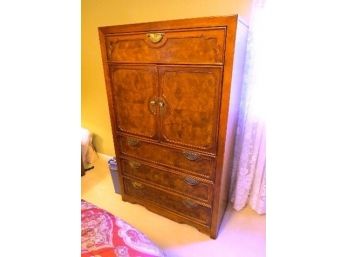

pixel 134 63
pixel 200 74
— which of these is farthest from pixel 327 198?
pixel 134 63

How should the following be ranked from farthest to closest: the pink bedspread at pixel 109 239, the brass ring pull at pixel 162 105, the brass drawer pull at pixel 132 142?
the brass drawer pull at pixel 132 142 → the brass ring pull at pixel 162 105 → the pink bedspread at pixel 109 239

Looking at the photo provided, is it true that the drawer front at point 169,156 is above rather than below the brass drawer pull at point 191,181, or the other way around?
above

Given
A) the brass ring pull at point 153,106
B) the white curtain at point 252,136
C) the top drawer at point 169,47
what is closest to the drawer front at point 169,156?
the brass ring pull at point 153,106

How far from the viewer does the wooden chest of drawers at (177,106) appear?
1251 mm

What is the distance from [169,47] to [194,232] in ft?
4.66

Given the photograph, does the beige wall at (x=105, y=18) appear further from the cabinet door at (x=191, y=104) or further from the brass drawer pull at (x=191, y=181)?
the brass drawer pull at (x=191, y=181)

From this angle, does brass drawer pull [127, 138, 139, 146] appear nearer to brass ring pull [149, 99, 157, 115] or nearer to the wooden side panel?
brass ring pull [149, 99, 157, 115]

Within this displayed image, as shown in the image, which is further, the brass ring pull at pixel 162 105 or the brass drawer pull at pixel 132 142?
the brass drawer pull at pixel 132 142

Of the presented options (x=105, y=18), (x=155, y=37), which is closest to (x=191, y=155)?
(x=155, y=37)

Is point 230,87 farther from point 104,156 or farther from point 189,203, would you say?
point 104,156

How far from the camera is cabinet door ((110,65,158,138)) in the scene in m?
1.51

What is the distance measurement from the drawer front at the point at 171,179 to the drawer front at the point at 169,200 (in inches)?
3.0

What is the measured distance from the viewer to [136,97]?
1.60 meters
